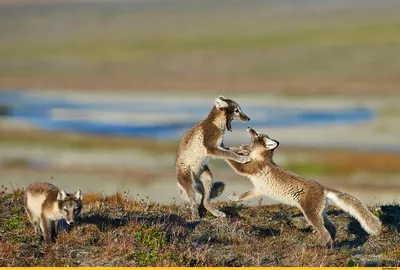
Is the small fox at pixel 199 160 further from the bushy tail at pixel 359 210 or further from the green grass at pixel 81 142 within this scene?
the green grass at pixel 81 142

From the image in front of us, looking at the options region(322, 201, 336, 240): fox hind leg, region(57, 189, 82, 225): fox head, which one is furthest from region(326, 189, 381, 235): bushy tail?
region(57, 189, 82, 225): fox head

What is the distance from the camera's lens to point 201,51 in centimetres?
12269

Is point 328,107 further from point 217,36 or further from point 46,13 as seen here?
point 46,13

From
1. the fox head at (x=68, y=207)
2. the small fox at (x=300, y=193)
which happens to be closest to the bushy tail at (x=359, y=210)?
the small fox at (x=300, y=193)

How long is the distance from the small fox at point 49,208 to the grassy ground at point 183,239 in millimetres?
190

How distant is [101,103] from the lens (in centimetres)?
6244

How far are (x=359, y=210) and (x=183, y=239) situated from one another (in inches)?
113

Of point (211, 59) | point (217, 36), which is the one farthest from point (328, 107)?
point (217, 36)

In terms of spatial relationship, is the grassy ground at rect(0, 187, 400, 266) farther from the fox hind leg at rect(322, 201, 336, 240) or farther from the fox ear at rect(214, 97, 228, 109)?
the fox ear at rect(214, 97, 228, 109)

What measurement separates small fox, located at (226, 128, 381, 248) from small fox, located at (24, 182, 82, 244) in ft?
10.6

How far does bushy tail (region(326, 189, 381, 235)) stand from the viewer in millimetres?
14367

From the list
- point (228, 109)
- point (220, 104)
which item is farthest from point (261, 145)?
point (220, 104)

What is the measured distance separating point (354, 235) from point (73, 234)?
4915mm

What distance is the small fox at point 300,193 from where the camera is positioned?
47.2 feet
